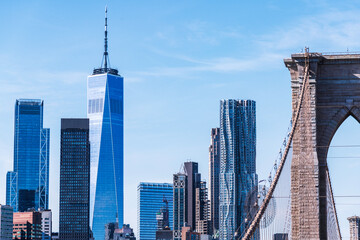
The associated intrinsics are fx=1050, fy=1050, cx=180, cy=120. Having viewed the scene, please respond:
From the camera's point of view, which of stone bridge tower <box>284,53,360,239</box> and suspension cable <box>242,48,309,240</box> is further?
suspension cable <box>242,48,309,240</box>

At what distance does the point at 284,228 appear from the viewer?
5231cm

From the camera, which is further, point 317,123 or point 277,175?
point 277,175

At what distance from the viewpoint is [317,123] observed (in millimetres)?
49531

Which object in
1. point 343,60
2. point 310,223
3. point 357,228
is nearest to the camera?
point 310,223

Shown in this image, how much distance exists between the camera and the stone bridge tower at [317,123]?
154ft

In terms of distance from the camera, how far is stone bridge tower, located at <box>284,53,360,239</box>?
1844 inches

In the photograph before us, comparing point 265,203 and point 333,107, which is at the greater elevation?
point 333,107

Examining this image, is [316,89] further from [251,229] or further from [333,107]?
[251,229]

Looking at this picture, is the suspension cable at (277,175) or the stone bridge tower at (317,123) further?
the suspension cable at (277,175)

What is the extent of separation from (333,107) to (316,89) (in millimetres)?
1241

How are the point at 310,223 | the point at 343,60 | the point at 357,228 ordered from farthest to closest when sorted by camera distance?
the point at 357,228 < the point at 343,60 < the point at 310,223

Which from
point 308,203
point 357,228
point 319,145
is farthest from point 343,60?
point 357,228

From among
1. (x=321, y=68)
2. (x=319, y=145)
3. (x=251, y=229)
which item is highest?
(x=321, y=68)

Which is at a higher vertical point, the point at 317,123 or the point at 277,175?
the point at 317,123
